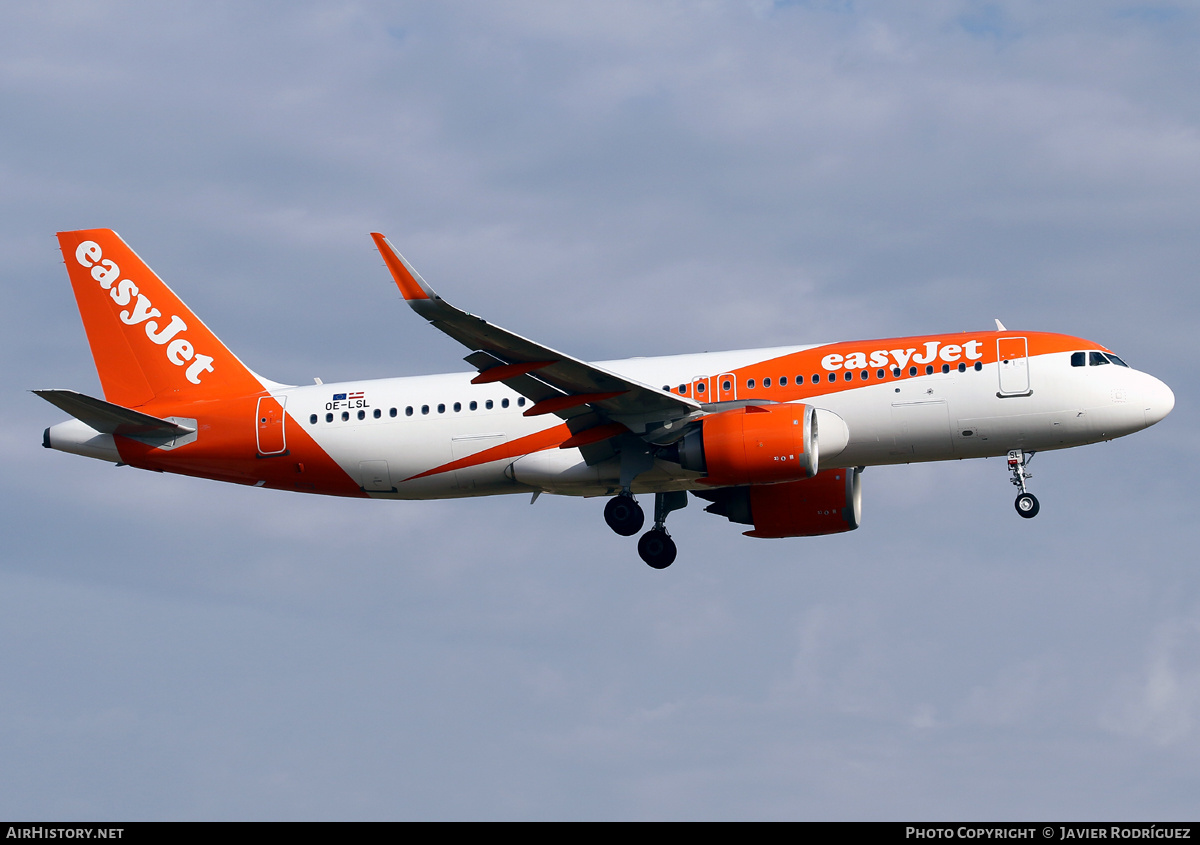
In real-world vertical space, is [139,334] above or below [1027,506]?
above

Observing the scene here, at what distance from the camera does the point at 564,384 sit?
35188mm

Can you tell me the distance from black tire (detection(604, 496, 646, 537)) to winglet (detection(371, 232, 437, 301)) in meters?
9.84

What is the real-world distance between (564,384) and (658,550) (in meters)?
6.52

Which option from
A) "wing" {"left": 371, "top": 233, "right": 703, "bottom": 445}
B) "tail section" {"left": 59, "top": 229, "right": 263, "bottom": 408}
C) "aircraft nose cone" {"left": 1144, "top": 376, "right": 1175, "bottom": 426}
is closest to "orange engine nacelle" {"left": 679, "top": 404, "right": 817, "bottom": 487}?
"wing" {"left": 371, "top": 233, "right": 703, "bottom": 445}

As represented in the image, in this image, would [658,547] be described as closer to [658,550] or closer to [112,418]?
[658,550]

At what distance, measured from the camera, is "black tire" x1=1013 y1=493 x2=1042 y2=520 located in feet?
118

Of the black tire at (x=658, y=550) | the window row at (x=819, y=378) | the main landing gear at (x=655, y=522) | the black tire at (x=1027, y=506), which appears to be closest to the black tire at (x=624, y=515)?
the main landing gear at (x=655, y=522)

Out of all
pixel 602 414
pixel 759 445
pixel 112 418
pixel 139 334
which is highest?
pixel 139 334

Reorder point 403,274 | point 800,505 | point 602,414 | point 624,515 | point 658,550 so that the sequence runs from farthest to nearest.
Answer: point 800,505 → point 658,550 → point 624,515 → point 602,414 → point 403,274

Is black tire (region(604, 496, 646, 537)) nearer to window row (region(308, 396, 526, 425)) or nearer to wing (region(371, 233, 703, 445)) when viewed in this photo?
wing (region(371, 233, 703, 445))

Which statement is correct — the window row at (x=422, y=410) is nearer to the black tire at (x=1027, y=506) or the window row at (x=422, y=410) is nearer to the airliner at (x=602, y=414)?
the airliner at (x=602, y=414)

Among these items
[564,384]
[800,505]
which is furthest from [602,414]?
[800,505]

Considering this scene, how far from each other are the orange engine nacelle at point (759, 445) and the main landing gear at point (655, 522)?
2930mm

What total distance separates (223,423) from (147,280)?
590 cm
